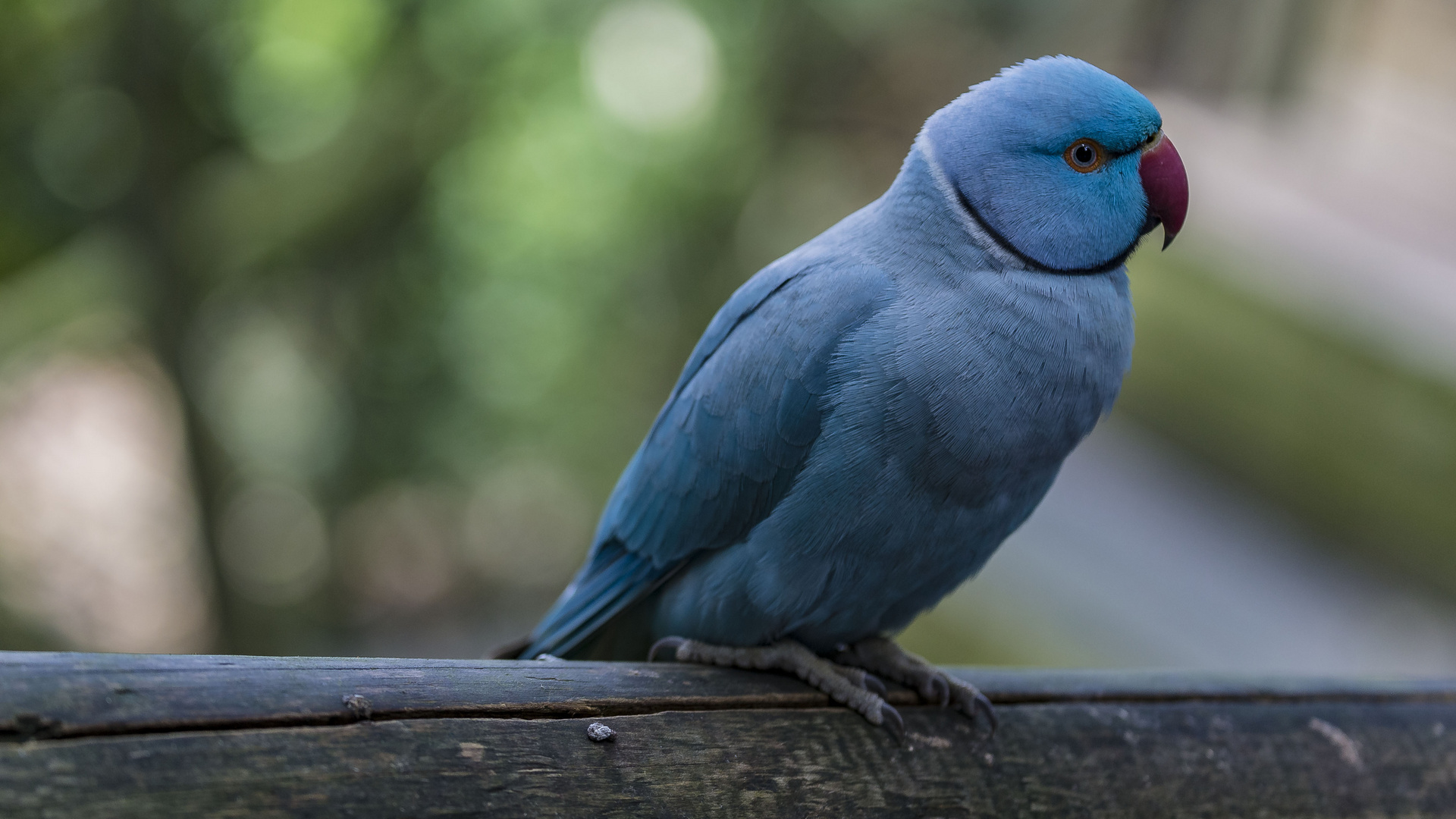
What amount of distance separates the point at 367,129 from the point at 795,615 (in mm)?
2842

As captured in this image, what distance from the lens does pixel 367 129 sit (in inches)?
149

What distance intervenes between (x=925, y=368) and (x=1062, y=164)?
0.38 m

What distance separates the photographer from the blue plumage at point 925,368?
154 cm

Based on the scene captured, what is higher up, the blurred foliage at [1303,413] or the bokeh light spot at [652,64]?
the bokeh light spot at [652,64]

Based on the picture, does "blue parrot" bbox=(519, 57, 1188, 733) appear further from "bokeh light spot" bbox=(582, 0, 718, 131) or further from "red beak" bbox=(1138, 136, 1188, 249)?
"bokeh light spot" bbox=(582, 0, 718, 131)

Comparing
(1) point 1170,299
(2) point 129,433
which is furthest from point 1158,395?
(2) point 129,433

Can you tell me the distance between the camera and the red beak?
161 cm

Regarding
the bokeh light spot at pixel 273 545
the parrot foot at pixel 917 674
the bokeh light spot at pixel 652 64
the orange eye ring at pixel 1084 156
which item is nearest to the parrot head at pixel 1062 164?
the orange eye ring at pixel 1084 156

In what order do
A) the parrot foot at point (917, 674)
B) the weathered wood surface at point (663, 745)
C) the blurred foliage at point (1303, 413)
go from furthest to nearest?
the blurred foliage at point (1303, 413) → the parrot foot at point (917, 674) → the weathered wood surface at point (663, 745)

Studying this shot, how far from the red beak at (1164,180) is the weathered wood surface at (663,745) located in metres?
0.78

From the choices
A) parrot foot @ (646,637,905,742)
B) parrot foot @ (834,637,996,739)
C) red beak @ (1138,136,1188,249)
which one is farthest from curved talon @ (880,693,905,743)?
red beak @ (1138,136,1188,249)

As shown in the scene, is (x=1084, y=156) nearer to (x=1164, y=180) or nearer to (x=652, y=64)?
(x=1164, y=180)

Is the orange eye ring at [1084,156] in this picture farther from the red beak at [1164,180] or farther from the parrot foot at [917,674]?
the parrot foot at [917,674]

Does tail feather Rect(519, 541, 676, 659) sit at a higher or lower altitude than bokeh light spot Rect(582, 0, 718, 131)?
lower
